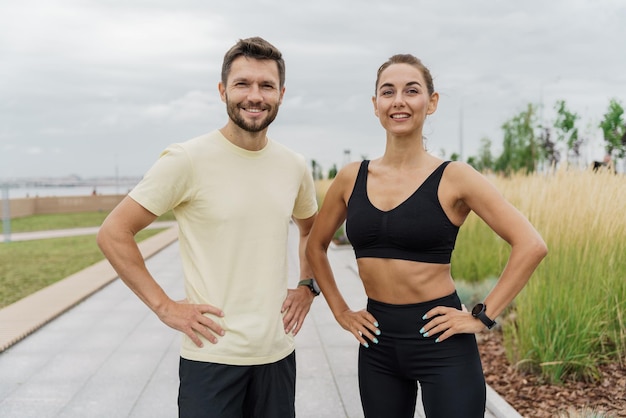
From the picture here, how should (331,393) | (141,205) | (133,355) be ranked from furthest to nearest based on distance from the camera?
1. (133,355)
2. (331,393)
3. (141,205)

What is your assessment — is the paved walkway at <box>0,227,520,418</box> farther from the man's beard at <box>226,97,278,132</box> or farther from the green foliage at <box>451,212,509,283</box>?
the man's beard at <box>226,97,278,132</box>

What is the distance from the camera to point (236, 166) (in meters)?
2.30

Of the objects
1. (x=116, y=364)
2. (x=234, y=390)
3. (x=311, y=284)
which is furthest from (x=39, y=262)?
(x=234, y=390)

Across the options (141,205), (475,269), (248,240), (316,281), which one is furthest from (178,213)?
(475,269)

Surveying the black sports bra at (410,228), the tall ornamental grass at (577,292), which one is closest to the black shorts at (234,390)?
the black sports bra at (410,228)

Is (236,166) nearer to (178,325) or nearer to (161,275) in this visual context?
(178,325)

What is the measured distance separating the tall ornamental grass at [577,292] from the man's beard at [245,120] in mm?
3000

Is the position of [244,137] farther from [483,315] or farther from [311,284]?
[483,315]

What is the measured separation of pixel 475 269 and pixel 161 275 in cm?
553

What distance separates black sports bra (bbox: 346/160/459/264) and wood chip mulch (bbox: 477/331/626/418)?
2.21 m

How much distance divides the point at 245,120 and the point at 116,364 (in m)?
3.82

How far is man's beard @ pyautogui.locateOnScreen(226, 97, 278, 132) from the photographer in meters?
2.29

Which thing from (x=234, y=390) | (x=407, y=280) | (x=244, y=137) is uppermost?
(x=244, y=137)

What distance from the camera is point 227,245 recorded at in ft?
7.36
